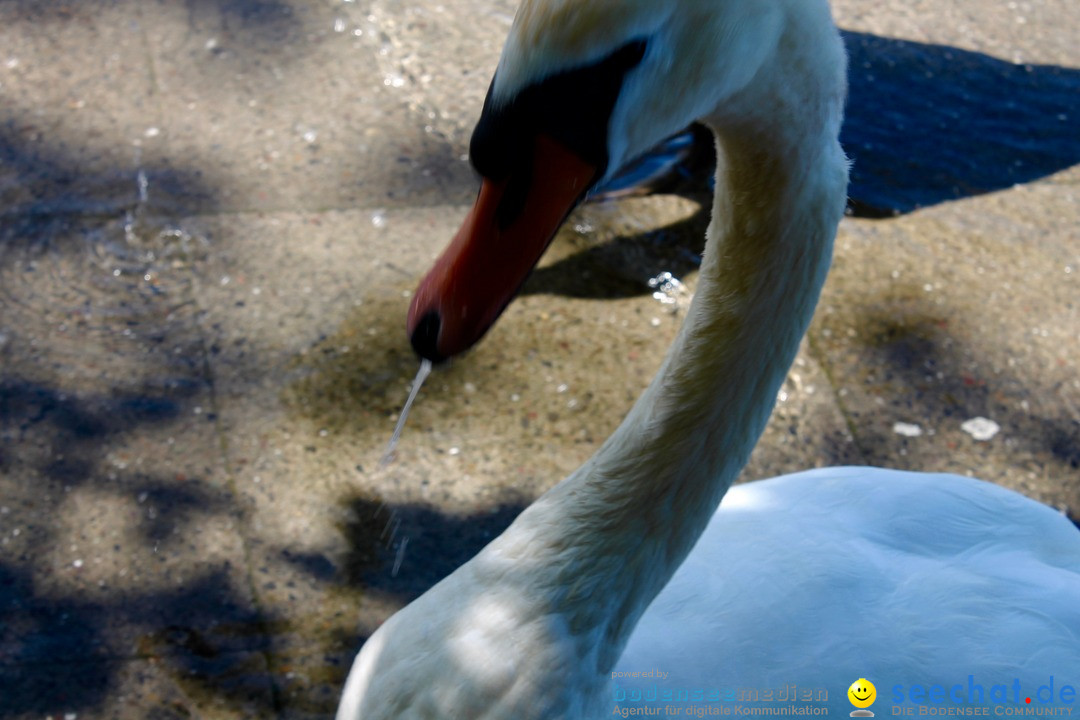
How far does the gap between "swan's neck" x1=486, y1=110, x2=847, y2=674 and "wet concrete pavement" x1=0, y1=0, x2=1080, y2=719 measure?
1084mm

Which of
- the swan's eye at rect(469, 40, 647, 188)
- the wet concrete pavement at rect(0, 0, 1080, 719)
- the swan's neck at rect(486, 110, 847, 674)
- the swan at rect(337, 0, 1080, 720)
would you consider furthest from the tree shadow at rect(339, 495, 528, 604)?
the swan's eye at rect(469, 40, 647, 188)

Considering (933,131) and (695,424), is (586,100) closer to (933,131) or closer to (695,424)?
(695,424)

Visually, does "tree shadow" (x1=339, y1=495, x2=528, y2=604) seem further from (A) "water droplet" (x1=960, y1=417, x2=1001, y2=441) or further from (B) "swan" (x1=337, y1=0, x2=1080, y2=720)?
(A) "water droplet" (x1=960, y1=417, x2=1001, y2=441)

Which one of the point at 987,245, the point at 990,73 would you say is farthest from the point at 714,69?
the point at 990,73

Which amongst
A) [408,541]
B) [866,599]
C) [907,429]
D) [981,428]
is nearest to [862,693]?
[866,599]

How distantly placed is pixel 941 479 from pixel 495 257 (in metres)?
1.45

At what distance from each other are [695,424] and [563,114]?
1.99ft

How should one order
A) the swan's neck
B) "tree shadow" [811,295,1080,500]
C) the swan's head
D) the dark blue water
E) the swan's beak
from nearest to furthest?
the swan's head
the swan's beak
the swan's neck
"tree shadow" [811,295,1080,500]
the dark blue water

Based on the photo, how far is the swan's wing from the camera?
5.83ft

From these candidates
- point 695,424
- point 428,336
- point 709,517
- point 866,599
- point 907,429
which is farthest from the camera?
point 907,429

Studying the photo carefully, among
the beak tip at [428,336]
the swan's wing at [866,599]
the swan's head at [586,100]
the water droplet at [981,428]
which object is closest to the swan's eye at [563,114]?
the swan's head at [586,100]

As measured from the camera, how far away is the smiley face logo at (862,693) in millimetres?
1730

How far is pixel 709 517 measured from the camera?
1.70 m

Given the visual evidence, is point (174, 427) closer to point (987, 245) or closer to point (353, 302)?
point (353, 302)
